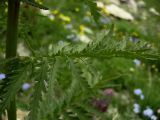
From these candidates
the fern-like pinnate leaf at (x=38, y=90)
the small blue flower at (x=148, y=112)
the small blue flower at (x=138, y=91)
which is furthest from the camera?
the small blue flower at (x=138, y=91)

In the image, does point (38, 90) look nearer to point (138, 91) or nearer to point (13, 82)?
point (13, 82)

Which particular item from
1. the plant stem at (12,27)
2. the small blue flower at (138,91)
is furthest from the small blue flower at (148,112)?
the plant stem at (12,27)

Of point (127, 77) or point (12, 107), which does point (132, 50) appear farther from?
point (127, 77)

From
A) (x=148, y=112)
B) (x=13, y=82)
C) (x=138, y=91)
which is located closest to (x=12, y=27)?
(x=13, y=82)

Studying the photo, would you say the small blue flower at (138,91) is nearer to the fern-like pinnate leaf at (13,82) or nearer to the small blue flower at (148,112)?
the small blue flower at (148,112)

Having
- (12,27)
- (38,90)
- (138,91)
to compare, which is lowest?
(138,91)

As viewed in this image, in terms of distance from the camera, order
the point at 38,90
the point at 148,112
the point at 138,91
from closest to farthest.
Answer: the point at 38,90, the point at 148,112, the point at 138,91

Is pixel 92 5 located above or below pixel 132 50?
above

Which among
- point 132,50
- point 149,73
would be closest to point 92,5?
point 132,50

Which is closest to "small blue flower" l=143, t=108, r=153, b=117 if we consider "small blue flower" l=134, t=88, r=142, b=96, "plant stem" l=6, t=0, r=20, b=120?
"small blue flower" l=134, t=88, r=142, b=96

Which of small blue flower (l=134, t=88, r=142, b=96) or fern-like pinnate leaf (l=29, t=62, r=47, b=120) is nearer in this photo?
fern-like pinnate leaf (l=29, t=62, r=47, b=120)

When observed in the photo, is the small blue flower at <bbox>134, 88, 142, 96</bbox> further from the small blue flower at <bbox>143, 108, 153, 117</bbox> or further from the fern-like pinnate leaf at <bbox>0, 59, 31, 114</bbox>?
the fern-like pinnate leaf at <bbox>0, 59, 31, 114</bbox>
